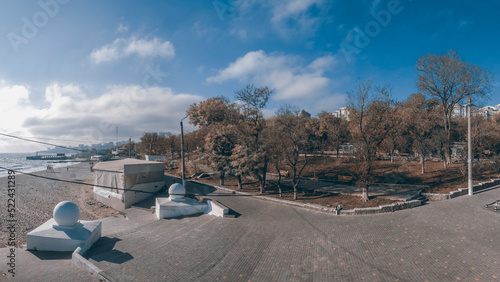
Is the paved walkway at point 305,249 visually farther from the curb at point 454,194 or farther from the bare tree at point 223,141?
the bare tree at point 223,141

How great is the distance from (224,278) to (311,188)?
43.5ft

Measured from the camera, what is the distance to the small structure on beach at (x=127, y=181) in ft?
63.5

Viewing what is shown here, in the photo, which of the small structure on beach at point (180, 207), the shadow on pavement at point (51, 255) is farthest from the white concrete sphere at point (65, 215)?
the small structure on beach at point (180, 207)

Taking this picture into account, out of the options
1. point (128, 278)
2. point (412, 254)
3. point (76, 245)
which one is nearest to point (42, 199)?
point (76, 245)

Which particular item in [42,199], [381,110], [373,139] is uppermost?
[381,110]

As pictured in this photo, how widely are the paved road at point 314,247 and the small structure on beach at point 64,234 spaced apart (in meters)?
0.68

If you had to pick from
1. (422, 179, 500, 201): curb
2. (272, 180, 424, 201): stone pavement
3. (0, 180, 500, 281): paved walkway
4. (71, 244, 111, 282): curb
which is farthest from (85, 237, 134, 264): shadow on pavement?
(422, 179, 500, 201): curb

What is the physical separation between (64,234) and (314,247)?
436 inches

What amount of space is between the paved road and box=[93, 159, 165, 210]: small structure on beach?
20.3 ft

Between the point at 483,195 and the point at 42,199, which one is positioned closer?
the point at 483,195

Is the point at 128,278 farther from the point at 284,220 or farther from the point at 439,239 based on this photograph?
the point at 439,239

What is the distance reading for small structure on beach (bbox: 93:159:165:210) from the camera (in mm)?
19359

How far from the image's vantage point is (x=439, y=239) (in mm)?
8703

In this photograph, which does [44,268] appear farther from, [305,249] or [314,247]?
[314,247]
